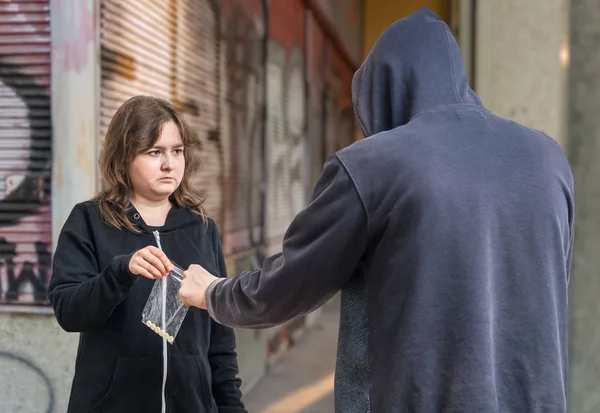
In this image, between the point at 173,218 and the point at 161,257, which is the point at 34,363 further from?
the point at 161,257

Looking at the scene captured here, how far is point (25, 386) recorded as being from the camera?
3432mm

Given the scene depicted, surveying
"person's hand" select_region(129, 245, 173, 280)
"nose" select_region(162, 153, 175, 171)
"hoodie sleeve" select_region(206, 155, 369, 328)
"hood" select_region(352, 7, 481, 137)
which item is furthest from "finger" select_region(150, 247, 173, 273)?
"hood" select_region(352, 7, 481, 137)

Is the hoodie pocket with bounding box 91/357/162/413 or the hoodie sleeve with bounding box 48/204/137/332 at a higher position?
the hoodie sleeve with bounding box 48/204/137/332

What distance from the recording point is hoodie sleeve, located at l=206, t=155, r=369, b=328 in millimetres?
1568

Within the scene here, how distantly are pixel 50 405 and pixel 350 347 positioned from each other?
227cm

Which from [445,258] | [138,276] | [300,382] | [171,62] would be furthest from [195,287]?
[300,382]

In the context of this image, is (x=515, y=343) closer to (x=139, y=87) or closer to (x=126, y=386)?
(x=126, y=386)

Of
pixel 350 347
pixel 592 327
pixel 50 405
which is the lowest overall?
pixel 50 405

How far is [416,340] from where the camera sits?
1.54 meters

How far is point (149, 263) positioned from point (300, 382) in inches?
178

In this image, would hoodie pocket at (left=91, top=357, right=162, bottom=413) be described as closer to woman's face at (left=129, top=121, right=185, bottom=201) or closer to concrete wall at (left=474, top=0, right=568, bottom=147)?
woman's face at (left=129, top=121, right=185, bottom=201)

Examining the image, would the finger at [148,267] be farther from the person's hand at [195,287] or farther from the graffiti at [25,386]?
the graffiti at [25,386]

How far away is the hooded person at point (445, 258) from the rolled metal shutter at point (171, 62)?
88.3 inches

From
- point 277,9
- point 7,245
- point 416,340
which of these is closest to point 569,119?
point 416,340
